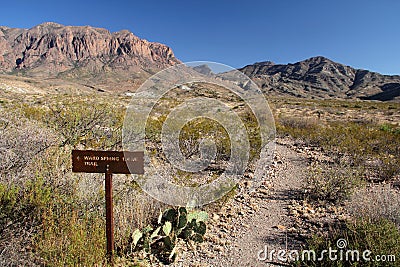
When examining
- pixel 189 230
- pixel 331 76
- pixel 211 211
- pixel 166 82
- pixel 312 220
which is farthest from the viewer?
pixel 331 76

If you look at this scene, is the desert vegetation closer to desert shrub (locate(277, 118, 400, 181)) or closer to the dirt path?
desert shrub (locate(277, 118, 400, 181))

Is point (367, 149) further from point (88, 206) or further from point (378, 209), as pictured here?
point (88, 206)

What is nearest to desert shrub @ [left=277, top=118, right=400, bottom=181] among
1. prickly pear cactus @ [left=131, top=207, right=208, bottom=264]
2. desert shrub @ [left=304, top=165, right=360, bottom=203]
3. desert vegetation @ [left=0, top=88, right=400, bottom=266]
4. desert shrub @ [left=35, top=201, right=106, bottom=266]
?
desert vegetation @ [left=0, top=88, right=400, bottom=266]

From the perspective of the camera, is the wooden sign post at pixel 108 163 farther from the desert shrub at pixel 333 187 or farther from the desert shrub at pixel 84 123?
the desert shrub at pixel 333 187

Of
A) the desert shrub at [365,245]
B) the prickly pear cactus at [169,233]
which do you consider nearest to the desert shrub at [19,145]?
the prickly pear cactus at [169,233]

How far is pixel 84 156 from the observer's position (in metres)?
3.09

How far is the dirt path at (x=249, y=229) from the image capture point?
3.70m

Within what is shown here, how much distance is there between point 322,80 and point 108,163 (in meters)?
160

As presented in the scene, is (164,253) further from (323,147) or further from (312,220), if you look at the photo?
(323,147)

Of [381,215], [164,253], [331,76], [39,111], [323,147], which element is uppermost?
[331,76]

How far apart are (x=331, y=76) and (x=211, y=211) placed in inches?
6565

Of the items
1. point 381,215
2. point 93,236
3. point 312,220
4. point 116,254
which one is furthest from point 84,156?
point 381,215

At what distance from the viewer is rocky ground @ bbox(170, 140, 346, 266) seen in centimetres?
373

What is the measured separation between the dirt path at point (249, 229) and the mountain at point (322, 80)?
10919 cm
